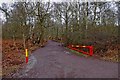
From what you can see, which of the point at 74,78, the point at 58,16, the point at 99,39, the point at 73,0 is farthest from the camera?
the point at 58,16

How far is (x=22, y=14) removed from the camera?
2789cm

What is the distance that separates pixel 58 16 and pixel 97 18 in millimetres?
13943

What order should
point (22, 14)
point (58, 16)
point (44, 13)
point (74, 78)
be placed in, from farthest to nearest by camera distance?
point (58, 16) < point (44, 13) < point (22, 14) < point (74, 78)

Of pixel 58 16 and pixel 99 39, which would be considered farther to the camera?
pixel 58 16

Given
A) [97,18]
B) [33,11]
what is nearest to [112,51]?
[97,18]

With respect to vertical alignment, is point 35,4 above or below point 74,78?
above

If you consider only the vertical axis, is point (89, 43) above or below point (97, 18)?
below

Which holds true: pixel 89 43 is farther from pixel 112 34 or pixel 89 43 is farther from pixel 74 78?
pixel 74 78

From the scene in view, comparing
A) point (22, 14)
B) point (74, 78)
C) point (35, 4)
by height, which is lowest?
point (74, 78)

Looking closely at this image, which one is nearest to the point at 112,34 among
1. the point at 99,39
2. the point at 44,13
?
the point at 99,39

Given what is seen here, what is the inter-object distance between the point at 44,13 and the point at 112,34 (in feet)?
82.2

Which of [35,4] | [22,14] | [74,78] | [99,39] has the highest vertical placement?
[35,4]

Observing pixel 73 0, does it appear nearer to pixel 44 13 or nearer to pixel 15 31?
pixel 44 13

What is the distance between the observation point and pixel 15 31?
36281 millimetres
